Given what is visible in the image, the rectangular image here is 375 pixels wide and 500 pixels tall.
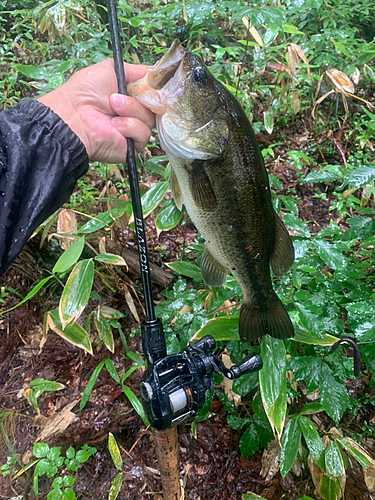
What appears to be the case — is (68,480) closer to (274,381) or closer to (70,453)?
(70,453)

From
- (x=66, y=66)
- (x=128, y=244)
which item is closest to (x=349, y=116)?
(x=128, y=244)

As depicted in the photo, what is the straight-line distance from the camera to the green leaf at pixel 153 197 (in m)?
1.60

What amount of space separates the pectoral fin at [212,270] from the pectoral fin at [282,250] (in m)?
0.25

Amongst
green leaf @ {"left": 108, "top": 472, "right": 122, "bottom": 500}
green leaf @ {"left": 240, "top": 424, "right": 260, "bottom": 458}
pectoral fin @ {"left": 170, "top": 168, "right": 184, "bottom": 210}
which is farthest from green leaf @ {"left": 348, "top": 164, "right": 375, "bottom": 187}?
green leaf @ {"left": 108, "top": 472, "right": 122, "bottom": 500}

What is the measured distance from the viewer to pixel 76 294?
155cm

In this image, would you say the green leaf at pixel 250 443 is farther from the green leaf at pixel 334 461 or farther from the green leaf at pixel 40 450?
the green leaf at pixel 40 450

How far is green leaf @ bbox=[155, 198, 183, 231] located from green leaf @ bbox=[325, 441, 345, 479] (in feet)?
4.16

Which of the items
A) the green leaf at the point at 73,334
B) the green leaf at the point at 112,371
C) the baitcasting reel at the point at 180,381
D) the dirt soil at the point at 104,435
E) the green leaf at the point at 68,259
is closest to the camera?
the baitcasting reel at the point at 180,381

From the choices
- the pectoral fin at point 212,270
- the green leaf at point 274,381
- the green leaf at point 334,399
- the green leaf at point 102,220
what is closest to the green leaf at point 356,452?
the green leaf at point 334,399

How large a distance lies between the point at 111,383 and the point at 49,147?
64.8 inches

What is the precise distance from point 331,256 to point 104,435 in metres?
1.75

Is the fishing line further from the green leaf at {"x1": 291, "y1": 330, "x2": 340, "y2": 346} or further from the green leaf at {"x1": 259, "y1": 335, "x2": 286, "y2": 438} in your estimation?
the green leaf at {"x1": 291, "y1": 330, "x2": 340, "y2": 346}

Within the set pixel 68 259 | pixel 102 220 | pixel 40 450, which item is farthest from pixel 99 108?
pixel 40 450

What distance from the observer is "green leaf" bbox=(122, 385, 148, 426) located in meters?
1.97
